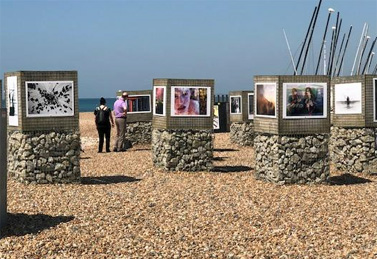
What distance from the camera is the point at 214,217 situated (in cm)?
1120

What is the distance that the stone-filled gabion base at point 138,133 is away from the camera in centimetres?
2669

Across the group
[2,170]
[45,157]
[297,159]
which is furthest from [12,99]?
[297,159]

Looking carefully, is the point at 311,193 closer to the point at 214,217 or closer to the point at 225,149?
the point at 214,217

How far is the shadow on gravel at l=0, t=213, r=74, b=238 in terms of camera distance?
998cm

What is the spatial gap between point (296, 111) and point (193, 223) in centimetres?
525

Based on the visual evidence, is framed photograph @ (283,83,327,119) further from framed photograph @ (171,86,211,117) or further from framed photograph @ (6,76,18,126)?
framed photograph @ (6,76,18,126)

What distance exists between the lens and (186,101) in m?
17.4

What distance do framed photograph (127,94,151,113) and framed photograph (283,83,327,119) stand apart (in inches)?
501

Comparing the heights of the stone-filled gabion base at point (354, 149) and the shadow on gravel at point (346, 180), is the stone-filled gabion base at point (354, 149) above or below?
above

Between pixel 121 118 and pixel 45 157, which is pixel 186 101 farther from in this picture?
pixel 121 118

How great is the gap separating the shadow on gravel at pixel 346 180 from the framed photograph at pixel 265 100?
215 cm

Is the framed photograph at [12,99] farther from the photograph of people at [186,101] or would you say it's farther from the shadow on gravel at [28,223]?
the photograph of people at [186,101]

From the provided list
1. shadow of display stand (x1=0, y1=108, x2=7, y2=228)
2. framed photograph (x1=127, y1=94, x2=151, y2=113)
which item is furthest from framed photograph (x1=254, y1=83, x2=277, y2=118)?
framed photograph (x1=127, y1=94, x2=151, y2=113)

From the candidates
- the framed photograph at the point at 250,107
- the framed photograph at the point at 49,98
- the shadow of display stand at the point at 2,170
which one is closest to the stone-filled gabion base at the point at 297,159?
the framed photograph at the point at 49,98
